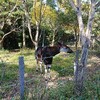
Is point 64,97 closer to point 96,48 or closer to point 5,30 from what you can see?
point 96,48

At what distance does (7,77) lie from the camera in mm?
11992

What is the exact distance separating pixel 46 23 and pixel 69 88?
1962 cm

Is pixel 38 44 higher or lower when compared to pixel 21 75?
lower

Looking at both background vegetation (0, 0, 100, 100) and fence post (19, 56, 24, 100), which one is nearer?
fence post (19, 56, 24, 100)

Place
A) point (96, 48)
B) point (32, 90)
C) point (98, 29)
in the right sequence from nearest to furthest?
point (32, 90)
point (96, 48)
point (98, 29)

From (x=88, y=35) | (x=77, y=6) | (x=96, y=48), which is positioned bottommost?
(x=96, y=48)

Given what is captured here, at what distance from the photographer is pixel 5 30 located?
2834cm

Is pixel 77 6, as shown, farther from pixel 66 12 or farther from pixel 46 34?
pixel 46 34

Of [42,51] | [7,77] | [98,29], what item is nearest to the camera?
[42,51]

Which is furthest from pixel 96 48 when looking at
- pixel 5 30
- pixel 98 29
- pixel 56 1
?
pixel 5 30

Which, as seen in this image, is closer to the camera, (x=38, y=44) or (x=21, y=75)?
(x=21, y=75)

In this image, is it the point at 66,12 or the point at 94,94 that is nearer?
the point at 94,94

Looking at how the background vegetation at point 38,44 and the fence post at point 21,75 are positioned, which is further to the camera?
the background vegetation at point 38,44

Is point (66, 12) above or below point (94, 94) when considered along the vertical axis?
above
